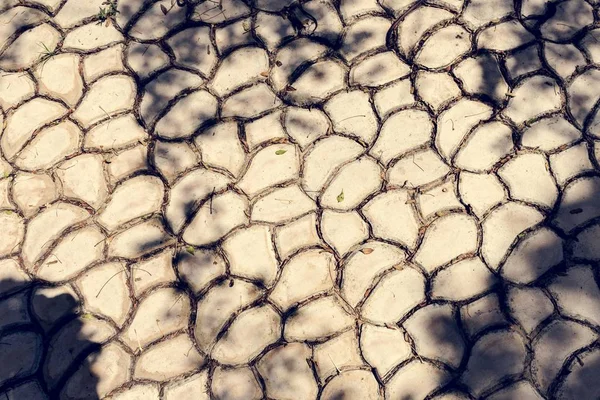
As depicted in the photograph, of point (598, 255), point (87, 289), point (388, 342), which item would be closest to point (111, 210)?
point (87, 289)

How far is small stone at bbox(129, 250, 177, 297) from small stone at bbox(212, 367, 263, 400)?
573mm

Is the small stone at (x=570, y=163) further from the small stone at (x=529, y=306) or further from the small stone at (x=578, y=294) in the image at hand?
the small stone at (x=529, y=306)

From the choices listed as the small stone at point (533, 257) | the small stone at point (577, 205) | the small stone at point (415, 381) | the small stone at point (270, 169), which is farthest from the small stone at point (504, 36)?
the small stone at point (415, 381)

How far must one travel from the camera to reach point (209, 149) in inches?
148

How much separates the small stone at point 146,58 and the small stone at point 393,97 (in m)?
1.22

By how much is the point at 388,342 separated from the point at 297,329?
1.49ft

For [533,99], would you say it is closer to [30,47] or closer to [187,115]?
[187,115]

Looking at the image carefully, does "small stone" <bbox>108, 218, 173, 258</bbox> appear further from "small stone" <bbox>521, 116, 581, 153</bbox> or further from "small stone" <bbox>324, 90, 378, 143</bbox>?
"small stone" <bbox>521, 116, 581, 153</bbox>

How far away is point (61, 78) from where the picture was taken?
4055 millimetres

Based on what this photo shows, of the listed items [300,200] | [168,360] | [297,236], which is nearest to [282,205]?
[300,200]

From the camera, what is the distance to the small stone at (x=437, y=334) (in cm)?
317

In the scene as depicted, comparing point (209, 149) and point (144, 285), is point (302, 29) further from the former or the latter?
point (144, 285)

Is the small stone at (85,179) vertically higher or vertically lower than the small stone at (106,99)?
lower

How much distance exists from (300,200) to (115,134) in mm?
1186
